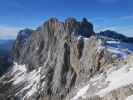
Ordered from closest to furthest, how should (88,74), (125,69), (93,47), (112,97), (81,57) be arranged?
(112,97)
(125,69)
(88,74)
(93,47)
(81,57)

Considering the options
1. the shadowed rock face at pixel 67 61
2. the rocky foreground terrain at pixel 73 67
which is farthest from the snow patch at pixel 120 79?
the shadowed rock face at pixel 67 61

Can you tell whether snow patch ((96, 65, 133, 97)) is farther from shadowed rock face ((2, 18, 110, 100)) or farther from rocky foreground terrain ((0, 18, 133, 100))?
shadowed rock face ((2, 18, 110, 100))

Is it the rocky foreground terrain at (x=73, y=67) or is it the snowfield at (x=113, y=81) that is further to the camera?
the rocky foreground terrain at (x=73, y=67)

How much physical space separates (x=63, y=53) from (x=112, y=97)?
10717cm

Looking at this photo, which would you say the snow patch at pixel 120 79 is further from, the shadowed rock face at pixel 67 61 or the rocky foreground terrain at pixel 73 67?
the shadowed rock face at pixel 67 61

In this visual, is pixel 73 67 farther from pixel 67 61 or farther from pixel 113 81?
pixel 113 81

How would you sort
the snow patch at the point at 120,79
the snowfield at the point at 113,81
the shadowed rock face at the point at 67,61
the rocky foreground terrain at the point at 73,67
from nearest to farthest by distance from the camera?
the snow patch at the point at 120,79 < the snowfield at the point at 113,81 < the rocky foreground terrain at the point at 73,67 < the shadowed rock face at the point at 67,61

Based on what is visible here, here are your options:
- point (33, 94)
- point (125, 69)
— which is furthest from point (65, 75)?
point (125, 69)

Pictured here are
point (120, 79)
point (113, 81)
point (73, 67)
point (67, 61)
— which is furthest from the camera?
point (67, 61)

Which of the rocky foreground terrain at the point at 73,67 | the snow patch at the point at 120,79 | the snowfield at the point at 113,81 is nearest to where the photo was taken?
the snow patch at the point at 120,79

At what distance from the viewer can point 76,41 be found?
140 metres

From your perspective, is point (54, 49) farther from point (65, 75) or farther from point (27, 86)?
point (65, 75)

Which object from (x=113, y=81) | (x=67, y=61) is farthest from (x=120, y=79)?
(x=67, y=61)

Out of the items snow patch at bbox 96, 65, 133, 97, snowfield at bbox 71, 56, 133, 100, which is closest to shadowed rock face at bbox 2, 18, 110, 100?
snowfield at bbox 71, 56, 133, 100
